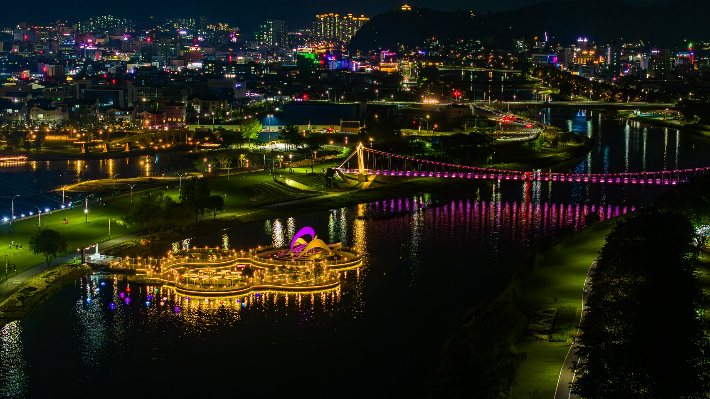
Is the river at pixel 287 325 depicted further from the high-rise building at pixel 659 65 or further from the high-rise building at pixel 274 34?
the high-rise building at pixel 274 34

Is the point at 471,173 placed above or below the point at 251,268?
above

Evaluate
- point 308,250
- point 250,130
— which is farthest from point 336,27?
point 308,250

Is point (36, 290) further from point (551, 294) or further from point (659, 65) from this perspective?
point (659, 65)

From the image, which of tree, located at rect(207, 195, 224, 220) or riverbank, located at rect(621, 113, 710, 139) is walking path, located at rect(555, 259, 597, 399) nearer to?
tree, located at rect(207, 195, 224, 220)

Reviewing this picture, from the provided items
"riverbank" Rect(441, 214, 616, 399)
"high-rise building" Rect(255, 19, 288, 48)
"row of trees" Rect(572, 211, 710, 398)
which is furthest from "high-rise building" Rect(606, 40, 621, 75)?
"row of trees" Rect(572, 211, 710, 398)

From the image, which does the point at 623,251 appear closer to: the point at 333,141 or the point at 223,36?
the point at 333,141

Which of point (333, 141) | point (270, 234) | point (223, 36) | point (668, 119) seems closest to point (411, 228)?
point (270, 234)

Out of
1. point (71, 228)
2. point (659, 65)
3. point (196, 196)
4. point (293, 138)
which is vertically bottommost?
point (71, 228)

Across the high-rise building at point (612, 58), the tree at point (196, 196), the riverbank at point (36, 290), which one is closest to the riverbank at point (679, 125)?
the tree at point (196, 196)
